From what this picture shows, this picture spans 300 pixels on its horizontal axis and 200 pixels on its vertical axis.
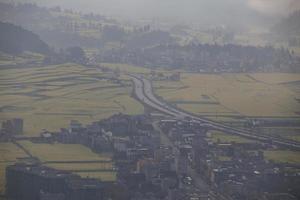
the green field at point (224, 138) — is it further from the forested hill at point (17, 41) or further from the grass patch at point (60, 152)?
the forested hill at point (17, 41)

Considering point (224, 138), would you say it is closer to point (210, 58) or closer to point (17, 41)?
point (17, 41)

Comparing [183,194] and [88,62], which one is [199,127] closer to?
[183,194]

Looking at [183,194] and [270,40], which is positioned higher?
[270,40]

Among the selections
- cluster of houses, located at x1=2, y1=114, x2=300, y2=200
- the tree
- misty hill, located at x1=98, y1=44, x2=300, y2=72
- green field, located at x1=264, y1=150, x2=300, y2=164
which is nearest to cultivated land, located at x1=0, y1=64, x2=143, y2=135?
cluster of houses, located at x1=2, y1=114, x2=300, y2=200

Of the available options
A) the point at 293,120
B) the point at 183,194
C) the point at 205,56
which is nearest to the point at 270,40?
the point at 205,56

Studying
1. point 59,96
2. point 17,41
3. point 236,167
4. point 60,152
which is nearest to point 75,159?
point 60,152

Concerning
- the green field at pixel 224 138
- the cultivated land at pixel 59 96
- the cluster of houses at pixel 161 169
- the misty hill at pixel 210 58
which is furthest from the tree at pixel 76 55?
the green field at pixel 224 138
